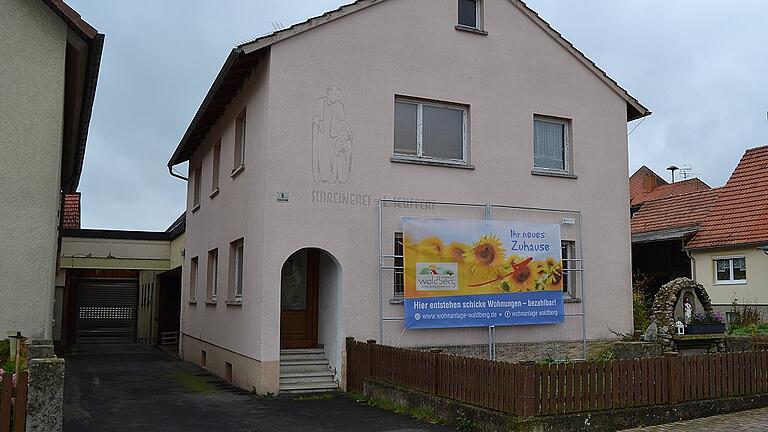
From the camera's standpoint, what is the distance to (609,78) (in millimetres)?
17844

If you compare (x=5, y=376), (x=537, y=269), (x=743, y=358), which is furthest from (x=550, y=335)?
(x=5, y=376)

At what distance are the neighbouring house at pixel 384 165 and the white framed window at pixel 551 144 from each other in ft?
0.12

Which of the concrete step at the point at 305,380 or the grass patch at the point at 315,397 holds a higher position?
the concrete step at the point at 305,380

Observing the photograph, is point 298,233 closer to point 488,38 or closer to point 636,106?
point 488,38

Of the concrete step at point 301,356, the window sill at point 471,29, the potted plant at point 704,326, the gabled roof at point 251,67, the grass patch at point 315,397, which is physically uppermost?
the window sill at point 471,29

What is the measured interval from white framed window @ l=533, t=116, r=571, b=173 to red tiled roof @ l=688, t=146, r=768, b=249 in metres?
10.8

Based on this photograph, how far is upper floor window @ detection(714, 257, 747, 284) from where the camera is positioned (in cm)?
2559

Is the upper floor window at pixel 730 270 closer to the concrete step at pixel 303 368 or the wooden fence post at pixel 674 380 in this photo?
the wooden fence post at pixel 674 380

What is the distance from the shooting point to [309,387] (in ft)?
46.5

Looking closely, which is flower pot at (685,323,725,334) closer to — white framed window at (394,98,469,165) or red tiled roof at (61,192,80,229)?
white framed window at (394,98,469,165)

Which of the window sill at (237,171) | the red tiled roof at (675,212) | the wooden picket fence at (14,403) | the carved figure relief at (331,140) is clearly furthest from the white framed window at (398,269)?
the red tiled roof at (675,212)

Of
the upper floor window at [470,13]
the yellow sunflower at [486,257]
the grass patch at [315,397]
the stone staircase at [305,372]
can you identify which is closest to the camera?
Result: the grass patch at [315,397]

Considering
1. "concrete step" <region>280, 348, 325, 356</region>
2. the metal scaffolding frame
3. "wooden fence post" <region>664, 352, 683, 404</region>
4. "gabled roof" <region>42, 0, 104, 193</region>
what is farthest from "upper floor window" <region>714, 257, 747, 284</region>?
"gabled roof" <region>42, 0, 104, 193</region>

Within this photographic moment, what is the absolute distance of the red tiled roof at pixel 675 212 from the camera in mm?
29250
